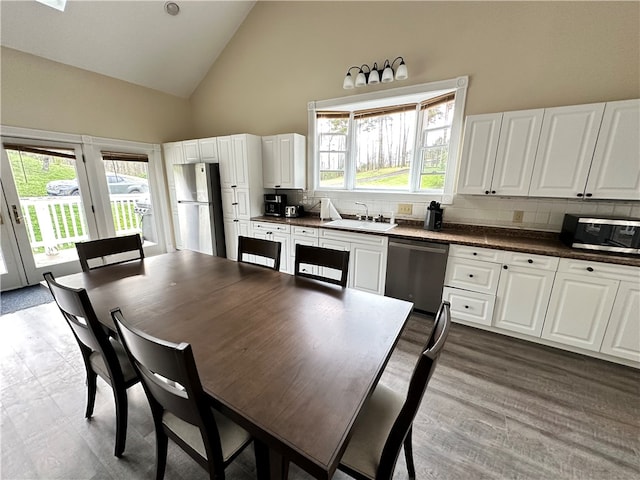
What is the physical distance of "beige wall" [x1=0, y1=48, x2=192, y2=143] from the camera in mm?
2957

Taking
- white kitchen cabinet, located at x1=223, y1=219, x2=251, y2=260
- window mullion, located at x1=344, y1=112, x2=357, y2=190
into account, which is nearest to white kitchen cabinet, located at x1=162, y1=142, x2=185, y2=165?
white kitchen cabinet, located at x1=223, y1=219, x2=251, y2=260

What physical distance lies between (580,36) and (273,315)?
3.30 metres

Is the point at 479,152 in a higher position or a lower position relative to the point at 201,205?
higher

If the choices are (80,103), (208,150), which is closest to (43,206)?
(80,103)

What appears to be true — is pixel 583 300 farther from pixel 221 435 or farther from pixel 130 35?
pixel 130 35

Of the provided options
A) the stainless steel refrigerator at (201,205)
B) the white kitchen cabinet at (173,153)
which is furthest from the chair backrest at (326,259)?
the white kitchen cabinet at (173,153)

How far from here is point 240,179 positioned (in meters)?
3.65

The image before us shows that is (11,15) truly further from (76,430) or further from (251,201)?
(76,430)

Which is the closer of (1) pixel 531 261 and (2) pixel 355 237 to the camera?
(1) pixel 531 261

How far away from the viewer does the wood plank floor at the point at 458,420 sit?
1.33 meters

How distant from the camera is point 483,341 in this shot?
237 centimetres

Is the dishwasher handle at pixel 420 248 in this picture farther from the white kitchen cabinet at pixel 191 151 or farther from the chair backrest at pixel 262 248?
the white kitchen cabinet at pixel 191 151

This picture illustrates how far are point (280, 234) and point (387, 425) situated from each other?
2.69 m

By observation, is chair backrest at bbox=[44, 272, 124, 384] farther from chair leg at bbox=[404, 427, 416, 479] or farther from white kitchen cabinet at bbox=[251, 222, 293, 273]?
white kitchen cabinet at bbox=[251, 222, 293, 273]
